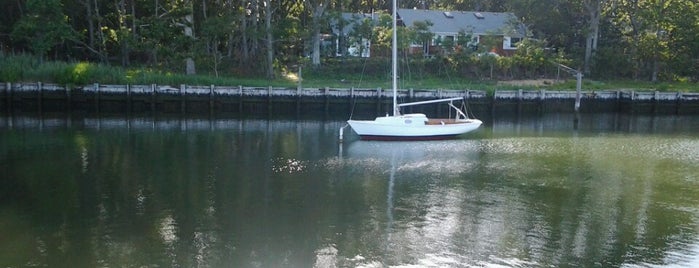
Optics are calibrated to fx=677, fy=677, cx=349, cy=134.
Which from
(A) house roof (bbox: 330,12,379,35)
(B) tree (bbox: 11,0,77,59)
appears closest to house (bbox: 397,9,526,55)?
(A) house roof (bbox: 330,12,379,35)

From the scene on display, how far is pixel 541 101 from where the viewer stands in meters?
53.1

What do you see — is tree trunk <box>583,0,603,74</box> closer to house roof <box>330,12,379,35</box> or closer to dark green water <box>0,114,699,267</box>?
house roof <box>330,12,379,35</box>

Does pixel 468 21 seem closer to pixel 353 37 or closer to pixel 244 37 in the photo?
pixel 353 37

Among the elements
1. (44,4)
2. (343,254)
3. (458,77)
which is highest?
(44,4)

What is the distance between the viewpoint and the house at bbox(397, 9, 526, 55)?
219 ft

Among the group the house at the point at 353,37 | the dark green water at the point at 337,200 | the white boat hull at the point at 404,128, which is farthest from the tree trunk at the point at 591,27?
the white boat hull at the point at 404,128

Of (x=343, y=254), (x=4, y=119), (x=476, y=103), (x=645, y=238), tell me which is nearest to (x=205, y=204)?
(x=343, y=254)

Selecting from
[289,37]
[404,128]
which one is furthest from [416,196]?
[289,37]

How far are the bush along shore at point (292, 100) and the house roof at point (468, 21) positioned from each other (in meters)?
14.5

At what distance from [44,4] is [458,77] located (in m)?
34.6

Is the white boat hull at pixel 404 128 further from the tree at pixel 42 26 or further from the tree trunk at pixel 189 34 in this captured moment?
the tree at pixel 42 26

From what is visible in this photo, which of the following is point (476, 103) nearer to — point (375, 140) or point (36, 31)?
point (375, 140)

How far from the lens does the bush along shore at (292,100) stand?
49250mm

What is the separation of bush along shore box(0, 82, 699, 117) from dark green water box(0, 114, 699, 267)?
7.75 meters
